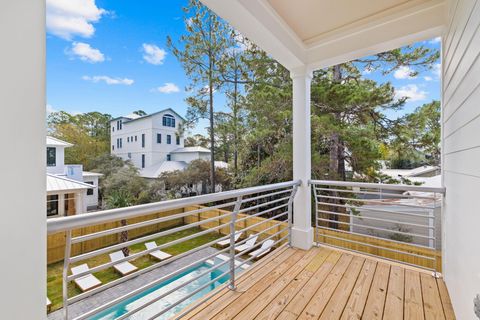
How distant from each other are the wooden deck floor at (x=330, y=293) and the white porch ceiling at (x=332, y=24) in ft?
7.01

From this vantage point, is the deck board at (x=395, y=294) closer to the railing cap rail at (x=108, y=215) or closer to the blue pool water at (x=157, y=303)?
the railing cap rail at (x=108, y=215)

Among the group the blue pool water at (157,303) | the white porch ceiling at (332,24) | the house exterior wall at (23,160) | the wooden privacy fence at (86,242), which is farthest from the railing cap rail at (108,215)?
the wooden privacy fence at (86,242)

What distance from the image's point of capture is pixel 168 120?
6.65 metres

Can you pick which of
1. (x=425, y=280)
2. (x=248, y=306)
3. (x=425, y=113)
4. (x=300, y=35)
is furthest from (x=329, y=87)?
(x=248, y=306)

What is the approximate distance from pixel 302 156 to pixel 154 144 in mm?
4414

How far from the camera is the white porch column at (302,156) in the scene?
2.62 m

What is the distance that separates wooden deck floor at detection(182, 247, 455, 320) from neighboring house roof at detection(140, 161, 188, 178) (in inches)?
176

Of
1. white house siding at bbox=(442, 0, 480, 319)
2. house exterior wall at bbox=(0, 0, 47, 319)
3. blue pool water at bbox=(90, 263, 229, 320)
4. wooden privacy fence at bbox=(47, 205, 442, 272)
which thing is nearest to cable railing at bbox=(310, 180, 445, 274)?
wooden privacy fence at bbox=(47, 205, 442, 272)

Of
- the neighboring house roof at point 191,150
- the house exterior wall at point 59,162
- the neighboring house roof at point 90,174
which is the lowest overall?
the neighboring house roof at point 90,174

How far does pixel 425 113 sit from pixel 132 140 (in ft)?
20.9

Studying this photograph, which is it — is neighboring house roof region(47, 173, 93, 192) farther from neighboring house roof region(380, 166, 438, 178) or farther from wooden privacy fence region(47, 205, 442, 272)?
neighboring house roof region(380, 166, 438, 178)

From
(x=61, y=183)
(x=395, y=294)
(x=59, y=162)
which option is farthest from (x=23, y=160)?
(x=61, y=183)

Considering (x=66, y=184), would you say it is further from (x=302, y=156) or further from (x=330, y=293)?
(x=330, y=293)

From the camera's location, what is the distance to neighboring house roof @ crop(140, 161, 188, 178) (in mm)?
5844
